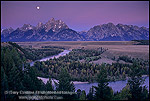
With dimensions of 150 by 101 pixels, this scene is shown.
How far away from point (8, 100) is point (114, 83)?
26.1m

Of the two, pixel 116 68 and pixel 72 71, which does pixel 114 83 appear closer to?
pixel 116 68

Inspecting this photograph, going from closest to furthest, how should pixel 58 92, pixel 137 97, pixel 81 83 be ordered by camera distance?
pixel 58 92
pixel 137 97
pixel 81 83

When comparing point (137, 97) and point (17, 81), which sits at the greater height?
point (17, 81)

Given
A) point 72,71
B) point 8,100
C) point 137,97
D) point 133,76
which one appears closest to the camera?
point 8,100

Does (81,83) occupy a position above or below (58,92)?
below

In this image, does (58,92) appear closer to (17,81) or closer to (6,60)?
(17,81)

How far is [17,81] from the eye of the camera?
21.8 meters

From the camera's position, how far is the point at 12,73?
22.0 metres

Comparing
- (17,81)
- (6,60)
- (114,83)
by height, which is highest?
(6,60)

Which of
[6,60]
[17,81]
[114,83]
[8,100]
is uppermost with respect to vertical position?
[6,60]

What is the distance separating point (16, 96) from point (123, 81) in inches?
1097

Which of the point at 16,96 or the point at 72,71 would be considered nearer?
the point at 16,96

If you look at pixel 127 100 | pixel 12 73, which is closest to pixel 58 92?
pixel 12 73

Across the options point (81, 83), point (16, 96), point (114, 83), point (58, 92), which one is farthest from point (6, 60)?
point (114, 83)
